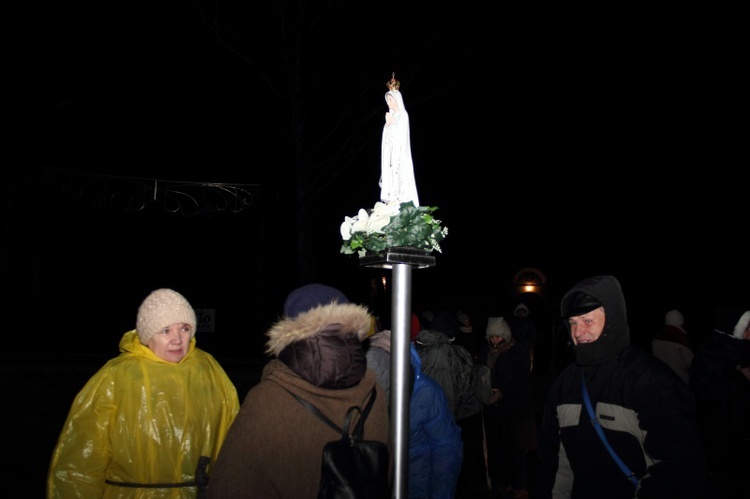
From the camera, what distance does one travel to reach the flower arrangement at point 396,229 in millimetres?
2846

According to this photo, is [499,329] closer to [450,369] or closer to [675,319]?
[450,369]

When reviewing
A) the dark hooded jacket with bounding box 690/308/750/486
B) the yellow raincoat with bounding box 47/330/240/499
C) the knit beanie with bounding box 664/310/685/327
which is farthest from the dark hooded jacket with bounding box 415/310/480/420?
the knit beanie with bounding box 664/310/685/327

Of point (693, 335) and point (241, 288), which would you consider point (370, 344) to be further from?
point (693, 335)

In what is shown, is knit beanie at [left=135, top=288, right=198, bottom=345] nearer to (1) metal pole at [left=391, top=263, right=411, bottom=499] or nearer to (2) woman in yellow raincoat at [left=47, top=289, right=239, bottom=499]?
(2) woman in yellow raincoat at [left=47, top=289, right=239, bottom=499]

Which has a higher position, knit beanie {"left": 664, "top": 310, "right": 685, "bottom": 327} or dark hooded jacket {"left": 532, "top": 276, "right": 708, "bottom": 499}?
knit beanie {"left": 664, "top": 310, "right": 685, "bottom": 327}

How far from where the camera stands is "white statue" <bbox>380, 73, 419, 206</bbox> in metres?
3.09

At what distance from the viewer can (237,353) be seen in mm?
18500

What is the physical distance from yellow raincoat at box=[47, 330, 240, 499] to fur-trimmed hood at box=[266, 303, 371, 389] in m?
1.26

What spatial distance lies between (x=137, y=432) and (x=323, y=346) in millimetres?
1566

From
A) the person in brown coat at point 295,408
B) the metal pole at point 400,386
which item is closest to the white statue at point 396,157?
the metal pole at point 400,386

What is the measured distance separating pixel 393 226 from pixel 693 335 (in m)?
24.5

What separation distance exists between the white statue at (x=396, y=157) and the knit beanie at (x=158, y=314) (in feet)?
4.52

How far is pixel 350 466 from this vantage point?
83.5 inches

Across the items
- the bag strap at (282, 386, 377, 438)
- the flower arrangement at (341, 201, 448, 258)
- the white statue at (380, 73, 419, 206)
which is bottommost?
the bag strap at (282, 386, 377, 438)
